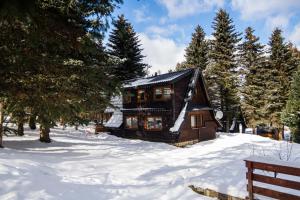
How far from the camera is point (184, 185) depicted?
833cm

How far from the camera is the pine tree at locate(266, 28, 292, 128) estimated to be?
3086cm

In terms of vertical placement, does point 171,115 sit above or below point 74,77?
below

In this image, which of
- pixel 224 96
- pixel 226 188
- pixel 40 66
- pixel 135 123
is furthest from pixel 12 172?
pixel 224 96

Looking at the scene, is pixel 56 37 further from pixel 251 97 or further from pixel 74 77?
pixel 251 97

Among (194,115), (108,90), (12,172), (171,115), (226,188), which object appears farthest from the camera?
(194,115)

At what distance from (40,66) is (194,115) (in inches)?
673

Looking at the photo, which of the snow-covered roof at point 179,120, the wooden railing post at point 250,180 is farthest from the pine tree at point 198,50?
the wooden railing post at point 250,180

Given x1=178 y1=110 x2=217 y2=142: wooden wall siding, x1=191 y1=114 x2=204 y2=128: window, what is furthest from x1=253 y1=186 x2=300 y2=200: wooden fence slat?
x1=191 y1=114 x2=204 y2=128: window

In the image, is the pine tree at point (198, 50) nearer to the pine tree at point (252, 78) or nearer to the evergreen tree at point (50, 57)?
the pine tree at point (252, 78)

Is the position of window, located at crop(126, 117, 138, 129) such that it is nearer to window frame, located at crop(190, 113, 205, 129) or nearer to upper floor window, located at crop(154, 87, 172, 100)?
upper floor window, located at crop(154, 87, 172, 100)

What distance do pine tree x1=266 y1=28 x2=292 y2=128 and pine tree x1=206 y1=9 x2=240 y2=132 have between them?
4343 millimetres

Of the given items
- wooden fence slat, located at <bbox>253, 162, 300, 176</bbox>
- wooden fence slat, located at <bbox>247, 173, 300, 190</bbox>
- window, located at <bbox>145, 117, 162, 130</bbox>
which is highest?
window, located at <bbox>145, 117, 162, 130</bbox>

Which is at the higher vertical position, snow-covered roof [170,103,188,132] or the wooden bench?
snow-covered roof [170,103,188,132]

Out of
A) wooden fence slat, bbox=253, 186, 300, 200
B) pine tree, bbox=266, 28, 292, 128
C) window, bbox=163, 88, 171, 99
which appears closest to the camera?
wooden fence slat, bbox=253, 186, 300, 200
